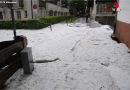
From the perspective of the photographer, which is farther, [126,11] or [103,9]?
[103,9]

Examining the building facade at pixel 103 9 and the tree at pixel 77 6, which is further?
the tree at pixel 77 6

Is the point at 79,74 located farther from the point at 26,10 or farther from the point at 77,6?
the point at 77,6

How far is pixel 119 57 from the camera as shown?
602 centimetres

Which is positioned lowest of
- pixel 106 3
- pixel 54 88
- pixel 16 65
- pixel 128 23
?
pixel 54 88

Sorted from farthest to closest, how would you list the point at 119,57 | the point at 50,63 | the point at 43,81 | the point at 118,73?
1. the point at 119,57
2. the point at 50,63
3. the point at 118,73
4. the point at 43,81

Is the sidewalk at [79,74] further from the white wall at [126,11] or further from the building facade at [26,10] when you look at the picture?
the building facade at [26,10]

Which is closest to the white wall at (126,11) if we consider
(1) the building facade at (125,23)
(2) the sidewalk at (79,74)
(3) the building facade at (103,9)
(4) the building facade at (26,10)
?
(1) the building facade at (125,23)

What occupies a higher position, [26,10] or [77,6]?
[77,6]

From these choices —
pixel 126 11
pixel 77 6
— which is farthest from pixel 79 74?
pixel 77 6

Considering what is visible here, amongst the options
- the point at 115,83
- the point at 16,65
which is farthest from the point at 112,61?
the point at 16,65

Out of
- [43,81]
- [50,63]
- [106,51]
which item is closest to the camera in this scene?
[43,81]

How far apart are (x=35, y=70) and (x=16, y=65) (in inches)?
24.7

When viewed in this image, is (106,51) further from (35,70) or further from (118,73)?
(35,70)

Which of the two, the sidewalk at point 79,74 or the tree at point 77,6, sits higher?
the tree at point 77,6
